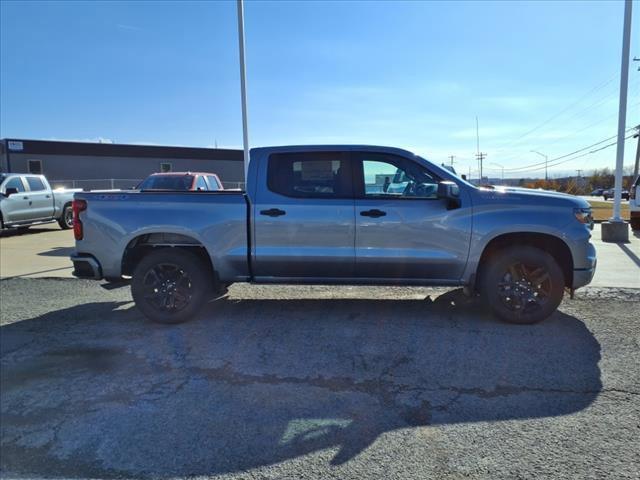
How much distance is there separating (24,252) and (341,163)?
9663 mm

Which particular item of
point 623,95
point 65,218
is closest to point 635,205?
point 623,95

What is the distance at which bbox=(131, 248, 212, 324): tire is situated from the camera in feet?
18.1

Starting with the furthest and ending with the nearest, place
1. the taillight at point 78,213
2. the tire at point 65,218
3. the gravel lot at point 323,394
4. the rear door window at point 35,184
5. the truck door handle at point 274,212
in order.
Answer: the tire at point 65,218, the rear door window at point 35,184, the taillight at point 78,213, the truck door handle at point 274,212, the gravel lot at point 323,394

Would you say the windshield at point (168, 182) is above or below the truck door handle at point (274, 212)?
above

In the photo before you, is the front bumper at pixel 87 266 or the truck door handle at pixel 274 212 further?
the front bumper at pixel 87 266

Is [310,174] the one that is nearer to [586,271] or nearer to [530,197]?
[530,197]

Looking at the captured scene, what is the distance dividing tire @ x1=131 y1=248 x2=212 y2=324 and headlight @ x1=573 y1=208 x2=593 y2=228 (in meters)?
4.26

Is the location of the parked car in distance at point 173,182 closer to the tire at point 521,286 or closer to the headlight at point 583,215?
the tire at point 521,286

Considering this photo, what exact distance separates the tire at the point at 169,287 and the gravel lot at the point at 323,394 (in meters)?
0.20

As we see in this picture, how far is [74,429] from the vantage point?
10.9 feet

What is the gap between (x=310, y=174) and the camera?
552 cm

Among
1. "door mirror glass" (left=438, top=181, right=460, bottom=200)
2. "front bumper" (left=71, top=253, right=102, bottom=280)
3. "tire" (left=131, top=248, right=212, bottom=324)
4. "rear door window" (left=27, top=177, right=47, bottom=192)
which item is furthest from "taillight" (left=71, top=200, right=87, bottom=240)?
"rear door window" (left=27, top=177, right=47, bottom=192)

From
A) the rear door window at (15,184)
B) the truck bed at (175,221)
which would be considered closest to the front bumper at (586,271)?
the truck bed at (175,221)

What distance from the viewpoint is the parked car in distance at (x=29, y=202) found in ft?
47.5
